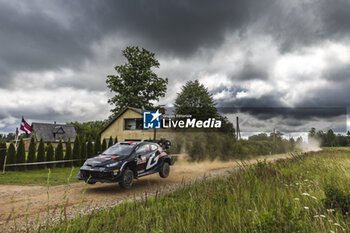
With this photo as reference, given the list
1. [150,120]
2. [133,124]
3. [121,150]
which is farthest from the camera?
[133,124]

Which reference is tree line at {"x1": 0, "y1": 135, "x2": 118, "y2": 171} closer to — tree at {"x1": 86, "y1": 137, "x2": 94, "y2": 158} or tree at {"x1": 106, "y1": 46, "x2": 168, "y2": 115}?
tree at {"x1": 86, "y1": 137, "x2": 94, "y2": 158}

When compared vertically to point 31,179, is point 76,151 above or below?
above

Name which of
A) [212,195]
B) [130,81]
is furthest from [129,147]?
[130,81]

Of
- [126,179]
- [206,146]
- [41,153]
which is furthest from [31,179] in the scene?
[206,146]

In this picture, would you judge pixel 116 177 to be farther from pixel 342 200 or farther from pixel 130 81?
pixel 130 81

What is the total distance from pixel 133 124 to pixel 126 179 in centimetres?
2553

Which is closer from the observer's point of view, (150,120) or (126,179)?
(126,179)

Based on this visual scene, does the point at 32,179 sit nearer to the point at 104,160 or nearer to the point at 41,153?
the point at 41,153

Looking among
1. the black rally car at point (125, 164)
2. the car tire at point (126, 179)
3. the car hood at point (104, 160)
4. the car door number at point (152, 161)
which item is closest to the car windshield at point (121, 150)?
the black rally car at point (125, 164)

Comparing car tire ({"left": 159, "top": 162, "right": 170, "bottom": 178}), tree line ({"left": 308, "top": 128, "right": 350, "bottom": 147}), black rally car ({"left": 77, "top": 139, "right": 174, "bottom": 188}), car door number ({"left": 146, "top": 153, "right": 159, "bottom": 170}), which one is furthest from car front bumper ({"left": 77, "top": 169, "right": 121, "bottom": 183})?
tree line ({"left": 308, "top": 128, "right": 350, "bottom": 147})

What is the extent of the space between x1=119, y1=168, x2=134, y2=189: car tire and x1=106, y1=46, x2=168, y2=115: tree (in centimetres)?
2968

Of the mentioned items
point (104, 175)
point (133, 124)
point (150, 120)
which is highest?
point (150, 120)

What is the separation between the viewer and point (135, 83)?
130 feet

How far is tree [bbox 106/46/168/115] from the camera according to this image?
38.2m
